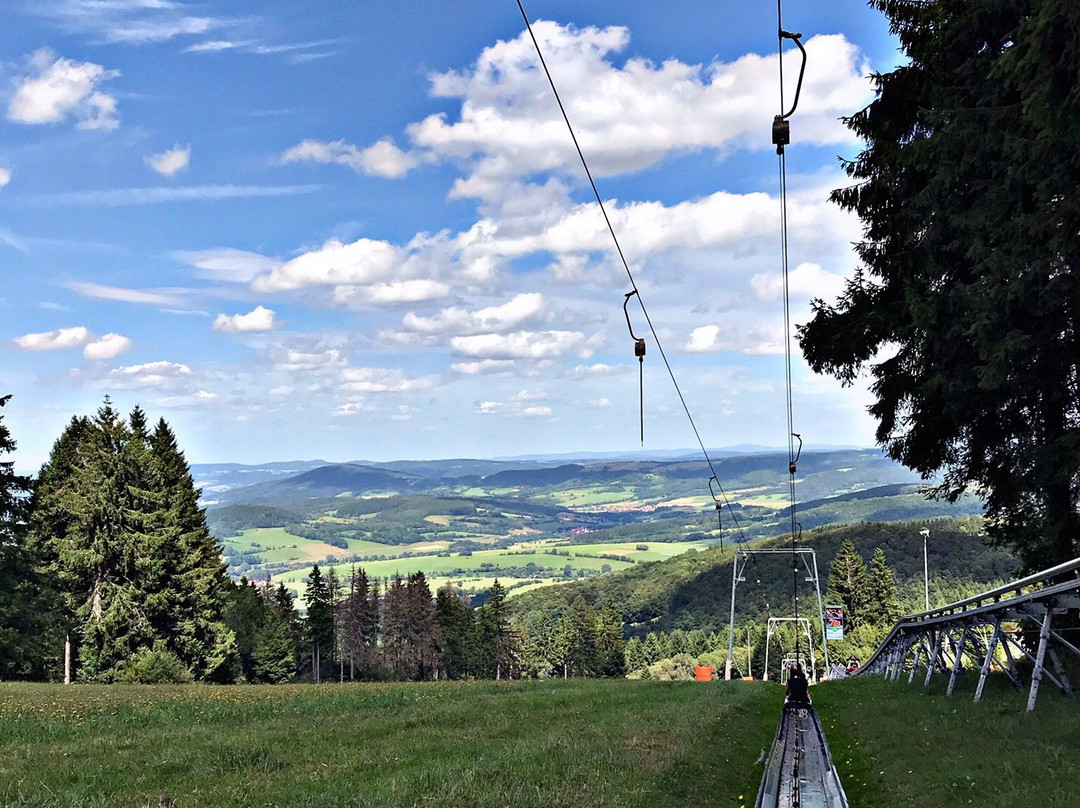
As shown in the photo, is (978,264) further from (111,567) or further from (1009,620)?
(111,567)

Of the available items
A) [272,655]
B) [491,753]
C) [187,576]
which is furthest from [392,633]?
[491,753]

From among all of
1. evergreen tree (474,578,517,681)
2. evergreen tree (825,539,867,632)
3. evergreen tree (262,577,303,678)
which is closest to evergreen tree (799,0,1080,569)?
evergreen tree (262,577,303,678)

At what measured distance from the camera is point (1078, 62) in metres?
16.0

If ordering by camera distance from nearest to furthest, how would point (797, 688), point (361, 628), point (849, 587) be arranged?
point (797, 688) < point (361, 628) < point (849, 587)

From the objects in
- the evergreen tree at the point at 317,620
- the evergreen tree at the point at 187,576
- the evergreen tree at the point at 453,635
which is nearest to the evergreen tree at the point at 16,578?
the evergreen tree at the point at 187,576

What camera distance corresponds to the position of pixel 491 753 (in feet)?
46.8

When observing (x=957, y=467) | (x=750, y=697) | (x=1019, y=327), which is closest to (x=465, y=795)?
(x=1019, y=327)

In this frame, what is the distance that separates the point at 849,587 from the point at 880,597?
A: 4.15 meters

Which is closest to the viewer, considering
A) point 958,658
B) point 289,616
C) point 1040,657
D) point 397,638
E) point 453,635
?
point 1040,657

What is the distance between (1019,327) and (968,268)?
2.57 meters

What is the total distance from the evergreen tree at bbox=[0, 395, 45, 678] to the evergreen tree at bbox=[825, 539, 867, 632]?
10114 cm

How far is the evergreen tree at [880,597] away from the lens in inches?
4584

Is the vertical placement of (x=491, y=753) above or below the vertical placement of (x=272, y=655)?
above

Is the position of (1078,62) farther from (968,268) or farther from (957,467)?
(957,467)
